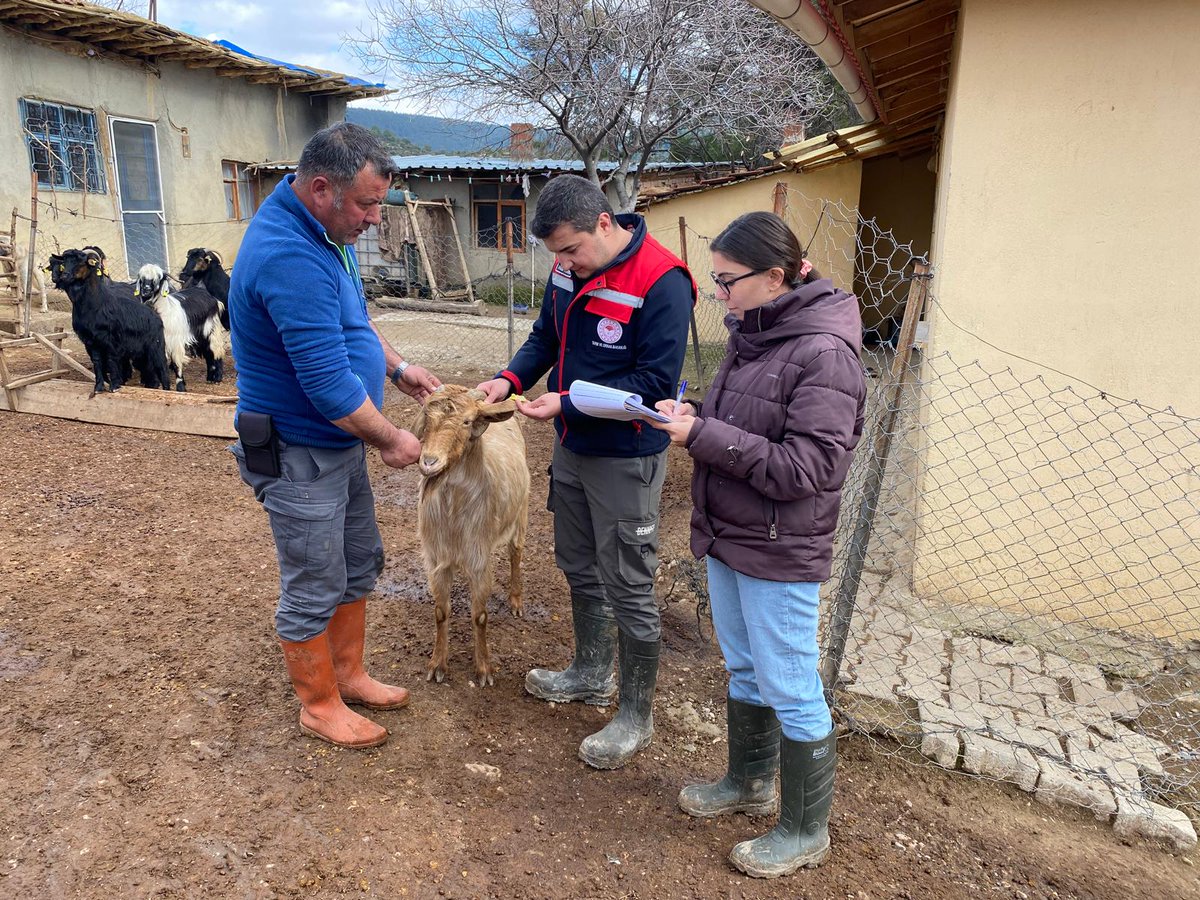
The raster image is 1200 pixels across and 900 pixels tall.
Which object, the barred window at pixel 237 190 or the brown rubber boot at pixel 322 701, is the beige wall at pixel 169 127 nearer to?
the barred window at pixel 237 190

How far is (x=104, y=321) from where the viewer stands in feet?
25.3

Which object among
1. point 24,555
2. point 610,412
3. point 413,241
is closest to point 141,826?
point 610,412

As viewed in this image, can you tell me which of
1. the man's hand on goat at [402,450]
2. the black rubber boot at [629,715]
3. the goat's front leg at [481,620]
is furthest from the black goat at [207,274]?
the black rubber boot at [629,715]

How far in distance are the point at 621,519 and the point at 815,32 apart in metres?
3.00

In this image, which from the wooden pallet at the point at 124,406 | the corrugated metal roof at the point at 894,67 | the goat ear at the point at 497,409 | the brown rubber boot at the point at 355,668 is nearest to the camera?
the goat ear at the point at 497,409

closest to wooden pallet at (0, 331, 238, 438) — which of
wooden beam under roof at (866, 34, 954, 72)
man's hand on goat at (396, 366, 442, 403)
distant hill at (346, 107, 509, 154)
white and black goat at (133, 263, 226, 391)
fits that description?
white and black goat at (133, 263, 226, 391)

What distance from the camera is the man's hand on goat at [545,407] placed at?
2.72 metres

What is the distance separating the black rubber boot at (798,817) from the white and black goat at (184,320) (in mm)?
8261

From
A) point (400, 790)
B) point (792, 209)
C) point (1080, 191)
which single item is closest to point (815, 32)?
point (1080, 191)

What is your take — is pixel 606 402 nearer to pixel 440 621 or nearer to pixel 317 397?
pixel 317 397

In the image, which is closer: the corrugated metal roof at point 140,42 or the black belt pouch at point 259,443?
the black belt pouch at point 259,443

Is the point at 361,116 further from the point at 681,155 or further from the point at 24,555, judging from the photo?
the point at 24,555

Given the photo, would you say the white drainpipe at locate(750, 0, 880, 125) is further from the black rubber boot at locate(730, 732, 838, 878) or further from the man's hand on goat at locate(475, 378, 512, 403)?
the black rubber boot at locate(730, 732, 838, 878)

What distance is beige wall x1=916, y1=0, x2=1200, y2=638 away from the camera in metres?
3.76
